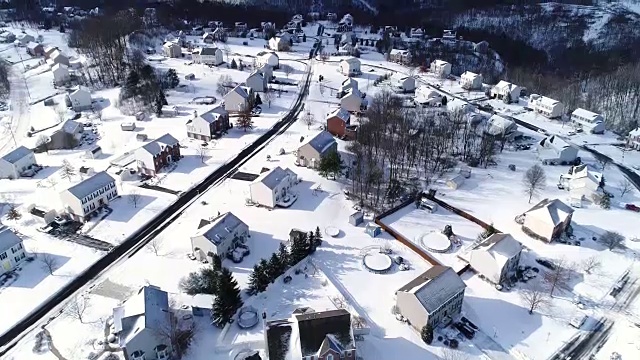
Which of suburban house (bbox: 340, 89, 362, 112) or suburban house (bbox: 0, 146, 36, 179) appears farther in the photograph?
suburban house (bbox: 340, 89, 362, 112)

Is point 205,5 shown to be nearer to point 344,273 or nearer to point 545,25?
Result: point 545,25

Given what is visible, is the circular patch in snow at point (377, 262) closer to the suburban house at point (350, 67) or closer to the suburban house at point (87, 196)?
the suburban house at point (87, 196)

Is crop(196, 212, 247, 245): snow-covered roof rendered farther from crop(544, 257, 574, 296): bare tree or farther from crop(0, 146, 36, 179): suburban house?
crop(0, 146, 36, 179): suburban house

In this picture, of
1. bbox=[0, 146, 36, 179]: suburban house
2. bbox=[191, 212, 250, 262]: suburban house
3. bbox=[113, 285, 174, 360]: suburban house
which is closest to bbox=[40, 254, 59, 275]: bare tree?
bbox=[113, 285, 174, 360]: suburban house

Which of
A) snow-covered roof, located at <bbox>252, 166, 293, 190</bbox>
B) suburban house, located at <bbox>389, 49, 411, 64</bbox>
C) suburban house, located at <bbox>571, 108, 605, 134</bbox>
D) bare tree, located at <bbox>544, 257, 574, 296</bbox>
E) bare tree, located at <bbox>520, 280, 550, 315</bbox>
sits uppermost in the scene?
suburban house, located at <bbox>389, 49, 411, 64</bbox>

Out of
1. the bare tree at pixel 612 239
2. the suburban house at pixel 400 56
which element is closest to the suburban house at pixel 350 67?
the suburban house at pixel 400 56

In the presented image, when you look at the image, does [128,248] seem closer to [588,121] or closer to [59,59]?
[588,121]

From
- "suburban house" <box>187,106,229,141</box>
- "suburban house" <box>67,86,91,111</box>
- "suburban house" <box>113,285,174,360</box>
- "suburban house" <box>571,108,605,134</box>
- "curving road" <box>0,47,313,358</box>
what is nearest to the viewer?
"suburban house" <box>113,285,174,360</box>
